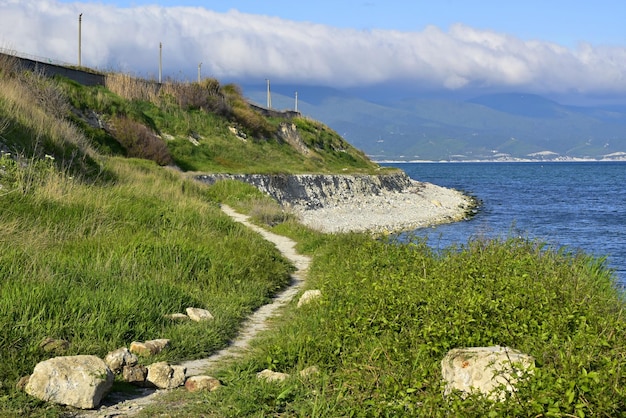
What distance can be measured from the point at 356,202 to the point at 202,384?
4133 centimetres

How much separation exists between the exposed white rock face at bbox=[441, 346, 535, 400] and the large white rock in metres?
3.15

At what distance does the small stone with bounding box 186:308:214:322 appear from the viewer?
8.98m

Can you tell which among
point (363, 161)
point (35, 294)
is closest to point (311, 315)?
point (35, 294)

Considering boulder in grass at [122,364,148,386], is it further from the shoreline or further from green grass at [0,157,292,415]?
the shoreline

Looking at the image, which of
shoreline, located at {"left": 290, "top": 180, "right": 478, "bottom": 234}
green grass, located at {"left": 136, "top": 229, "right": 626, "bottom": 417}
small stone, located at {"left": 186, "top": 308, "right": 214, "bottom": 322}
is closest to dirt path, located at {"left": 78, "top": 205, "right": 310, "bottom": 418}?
green grass, located at {"left": 136, "top": 229, "right": 626, "bottom": 417}

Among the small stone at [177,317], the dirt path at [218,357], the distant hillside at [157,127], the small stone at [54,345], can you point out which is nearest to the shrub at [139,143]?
the distant hillside at [157,127]

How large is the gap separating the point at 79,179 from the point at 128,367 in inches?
471

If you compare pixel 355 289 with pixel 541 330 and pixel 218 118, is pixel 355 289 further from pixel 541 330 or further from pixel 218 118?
pixel 218 118

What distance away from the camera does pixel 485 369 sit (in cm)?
567

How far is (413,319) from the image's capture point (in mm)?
7484

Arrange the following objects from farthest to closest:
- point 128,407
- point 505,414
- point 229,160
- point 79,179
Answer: point 229,160
point 79,179
point 128,407
point 505,414

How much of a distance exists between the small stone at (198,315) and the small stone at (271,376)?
232 cm

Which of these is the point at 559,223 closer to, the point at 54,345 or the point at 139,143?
the point at 139,143

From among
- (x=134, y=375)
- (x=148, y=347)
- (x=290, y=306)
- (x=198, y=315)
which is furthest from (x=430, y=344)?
(x=290, y=306)
